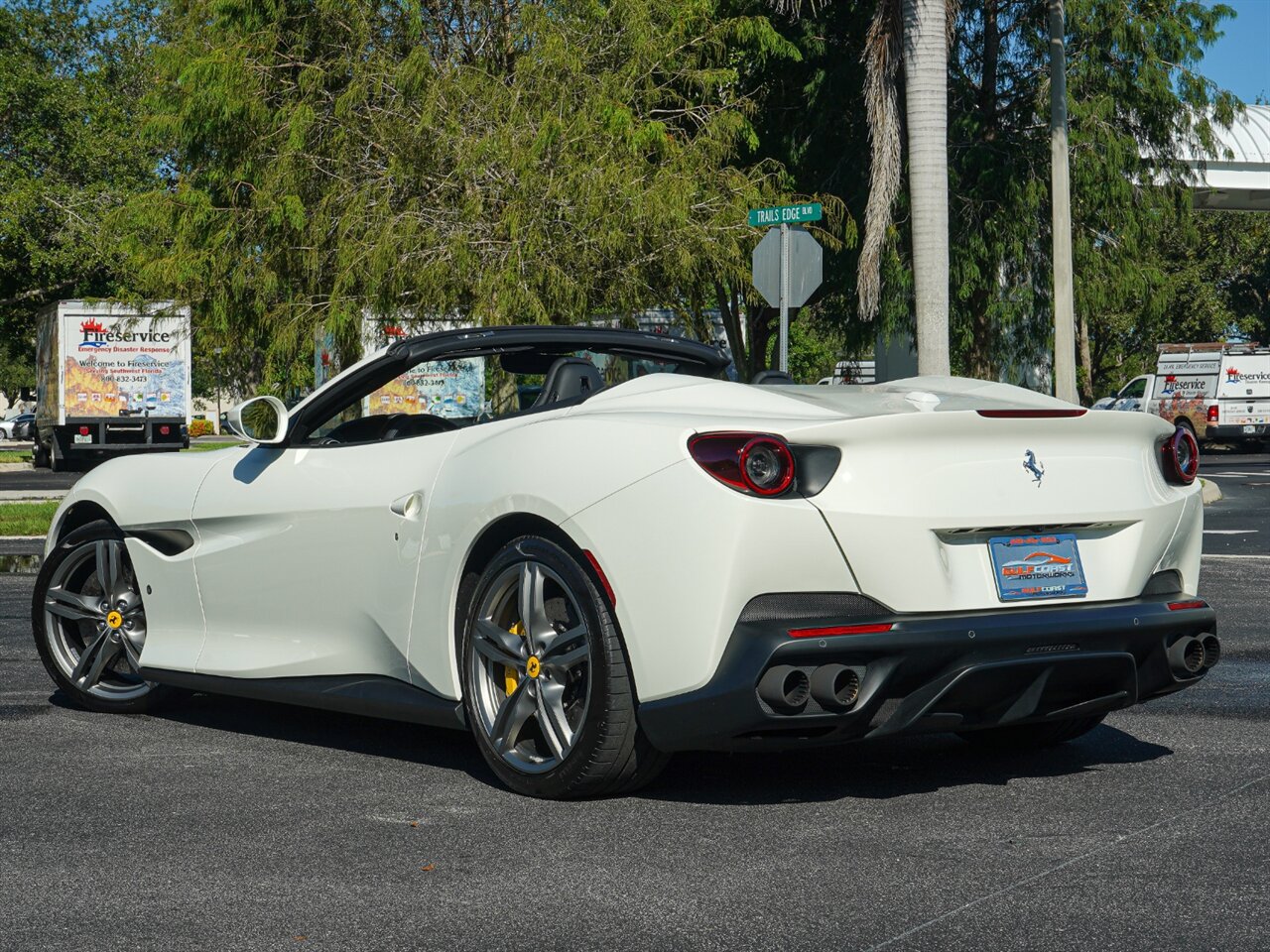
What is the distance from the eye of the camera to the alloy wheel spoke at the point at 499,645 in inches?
187

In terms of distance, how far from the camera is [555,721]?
4648mm

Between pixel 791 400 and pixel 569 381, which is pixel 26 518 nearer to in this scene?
pixel 569 381

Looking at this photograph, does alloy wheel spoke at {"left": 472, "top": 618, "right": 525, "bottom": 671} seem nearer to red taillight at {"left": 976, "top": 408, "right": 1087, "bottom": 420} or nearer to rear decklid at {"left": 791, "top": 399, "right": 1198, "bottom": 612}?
rear decklid at {"left": 791, "top": 399, "right": 1198, "bottom": 612}

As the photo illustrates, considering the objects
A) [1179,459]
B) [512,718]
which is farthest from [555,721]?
[1179,459]

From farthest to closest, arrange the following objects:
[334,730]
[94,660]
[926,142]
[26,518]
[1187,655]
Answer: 1. [926,142]
2. [26,518]
3. [94,660]
4. [334,730]
5. [1187,655]

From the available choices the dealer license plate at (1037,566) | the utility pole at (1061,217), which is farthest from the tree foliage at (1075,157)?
the dealer license plate at (1037,566)

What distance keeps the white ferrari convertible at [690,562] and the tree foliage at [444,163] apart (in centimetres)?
1356

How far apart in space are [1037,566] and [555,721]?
136 cm

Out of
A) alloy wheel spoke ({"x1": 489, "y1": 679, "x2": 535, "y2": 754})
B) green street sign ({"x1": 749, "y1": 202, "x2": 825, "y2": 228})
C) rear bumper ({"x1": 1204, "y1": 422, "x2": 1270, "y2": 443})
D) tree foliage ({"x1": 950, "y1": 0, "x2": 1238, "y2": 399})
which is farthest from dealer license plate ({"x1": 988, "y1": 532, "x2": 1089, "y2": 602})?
rear bumper ({"x1": 1204, "y1": 422, "x2": 1270, "y2": 443})

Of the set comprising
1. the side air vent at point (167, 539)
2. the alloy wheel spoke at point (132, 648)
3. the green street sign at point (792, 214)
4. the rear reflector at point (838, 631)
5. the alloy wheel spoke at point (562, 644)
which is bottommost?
the alloy wheel spoke at point (132, 648)

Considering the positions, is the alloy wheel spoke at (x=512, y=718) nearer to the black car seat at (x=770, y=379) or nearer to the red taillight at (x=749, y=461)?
the red taillight at (x=749, y=461)

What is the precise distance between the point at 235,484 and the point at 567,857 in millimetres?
2261

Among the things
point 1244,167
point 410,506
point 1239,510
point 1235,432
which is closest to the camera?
point 410,506

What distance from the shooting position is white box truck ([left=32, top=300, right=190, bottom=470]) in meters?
34.5
